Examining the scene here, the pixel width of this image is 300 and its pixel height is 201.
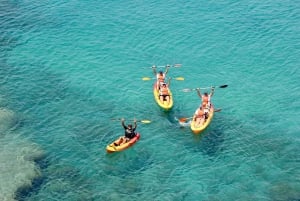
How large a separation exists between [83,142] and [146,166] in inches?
318

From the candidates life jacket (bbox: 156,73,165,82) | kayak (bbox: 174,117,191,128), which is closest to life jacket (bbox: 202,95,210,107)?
kayak (bbox: 174,117,191,128)

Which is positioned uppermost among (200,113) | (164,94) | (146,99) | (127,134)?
(164,94)

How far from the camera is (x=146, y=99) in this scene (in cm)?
6141

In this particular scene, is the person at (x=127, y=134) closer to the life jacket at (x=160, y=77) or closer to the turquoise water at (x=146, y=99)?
the turquoise water at (x=146, y=99)

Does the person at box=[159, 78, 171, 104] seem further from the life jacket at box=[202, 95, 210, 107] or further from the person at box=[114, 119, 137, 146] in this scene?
the person at box=[114, 119, 137, 146]

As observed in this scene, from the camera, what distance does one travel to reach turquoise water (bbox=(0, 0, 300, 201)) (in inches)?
1939

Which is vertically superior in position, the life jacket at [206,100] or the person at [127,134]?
the life jacket at [206,100]

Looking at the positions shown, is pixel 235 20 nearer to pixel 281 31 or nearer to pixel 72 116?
pixel 281 31

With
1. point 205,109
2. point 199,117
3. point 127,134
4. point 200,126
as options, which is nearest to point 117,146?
point 127,134

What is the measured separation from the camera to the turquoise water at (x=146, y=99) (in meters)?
49.2

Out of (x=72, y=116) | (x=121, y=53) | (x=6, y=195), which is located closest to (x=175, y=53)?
(x=121, y=53)

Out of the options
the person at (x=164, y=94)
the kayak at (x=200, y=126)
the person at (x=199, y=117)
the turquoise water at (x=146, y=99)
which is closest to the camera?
the turquoise water at (x=146, y=99)

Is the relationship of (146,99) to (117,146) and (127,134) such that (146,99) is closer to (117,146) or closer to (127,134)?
(127,134)

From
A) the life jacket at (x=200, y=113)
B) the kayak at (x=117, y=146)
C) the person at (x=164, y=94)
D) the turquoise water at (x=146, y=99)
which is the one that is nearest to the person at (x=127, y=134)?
the kayak at (x=117, y=146)
